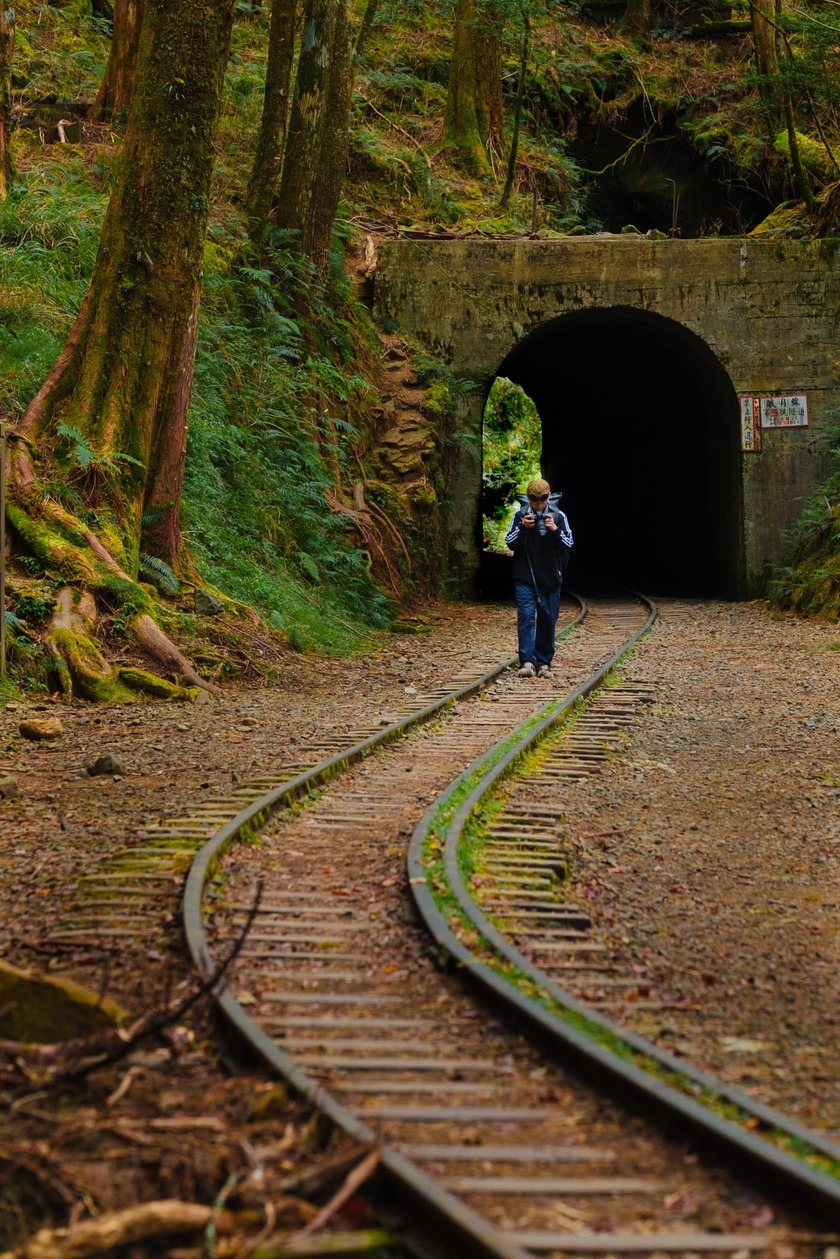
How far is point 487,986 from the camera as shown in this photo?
4117mm

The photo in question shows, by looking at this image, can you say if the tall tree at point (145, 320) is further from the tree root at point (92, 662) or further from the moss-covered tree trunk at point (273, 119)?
the moss-covered tree trunk at point (273, 119)

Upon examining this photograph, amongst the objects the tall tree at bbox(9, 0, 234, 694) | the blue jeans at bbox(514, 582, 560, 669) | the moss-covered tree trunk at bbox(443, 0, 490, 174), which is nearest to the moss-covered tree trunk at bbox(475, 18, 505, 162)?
the moss-covered tree trunk at bbox(443, 0, 490, 174)

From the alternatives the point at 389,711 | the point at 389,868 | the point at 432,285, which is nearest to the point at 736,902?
the point at 389,868

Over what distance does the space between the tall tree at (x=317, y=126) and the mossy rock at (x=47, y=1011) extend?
15.6 meters

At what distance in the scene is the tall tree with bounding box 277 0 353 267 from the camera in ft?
57.3

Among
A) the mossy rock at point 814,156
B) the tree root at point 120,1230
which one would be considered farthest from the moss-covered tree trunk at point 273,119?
the tree root at point 120,1230

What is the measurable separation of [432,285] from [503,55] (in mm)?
10418

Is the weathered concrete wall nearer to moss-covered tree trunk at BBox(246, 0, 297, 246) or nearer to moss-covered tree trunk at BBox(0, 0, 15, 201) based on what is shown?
moss-covered tree trunk at BBox(246, 0, 297, 246)

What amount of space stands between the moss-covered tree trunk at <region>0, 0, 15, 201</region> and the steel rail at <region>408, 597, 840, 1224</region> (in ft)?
38.4

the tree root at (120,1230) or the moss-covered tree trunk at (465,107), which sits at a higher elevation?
the moss-covered tree trunk at (465,107)

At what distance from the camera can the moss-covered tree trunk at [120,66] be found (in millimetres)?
17844

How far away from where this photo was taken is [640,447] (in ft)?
98.8

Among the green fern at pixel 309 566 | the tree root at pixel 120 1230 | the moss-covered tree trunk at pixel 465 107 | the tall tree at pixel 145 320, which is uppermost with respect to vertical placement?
the moss-covered tree trunk at pixel 465 107

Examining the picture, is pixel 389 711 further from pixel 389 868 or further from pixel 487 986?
pixel 487 986
